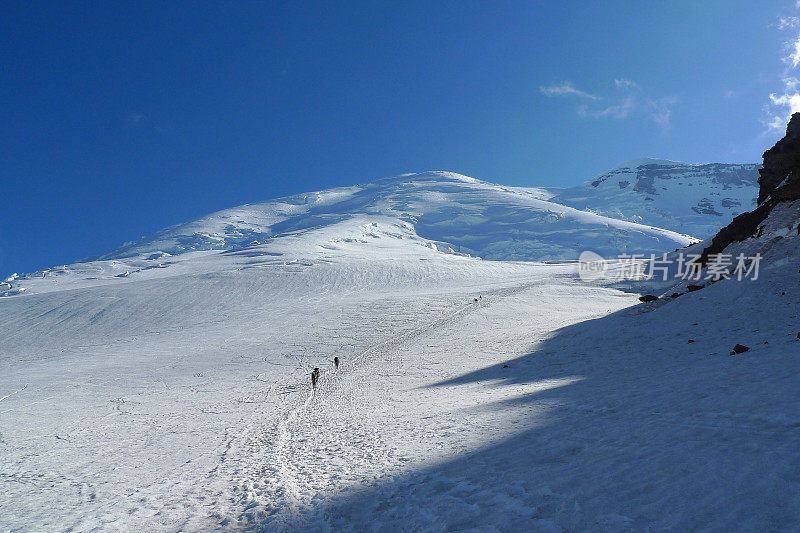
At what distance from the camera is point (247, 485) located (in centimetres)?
768

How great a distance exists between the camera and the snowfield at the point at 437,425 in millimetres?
5172

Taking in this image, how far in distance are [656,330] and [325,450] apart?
17149 mm

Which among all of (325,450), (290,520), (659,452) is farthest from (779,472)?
(325,450)

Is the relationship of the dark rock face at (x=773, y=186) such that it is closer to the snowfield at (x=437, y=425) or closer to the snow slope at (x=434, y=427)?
the snowfield at (x=437, y=425)

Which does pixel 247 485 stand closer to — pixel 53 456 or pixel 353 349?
pixel 53 456

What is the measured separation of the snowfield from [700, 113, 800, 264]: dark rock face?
585cm

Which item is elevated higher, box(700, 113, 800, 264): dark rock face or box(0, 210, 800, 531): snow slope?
box(700, 113, 800, 264): dark rock face

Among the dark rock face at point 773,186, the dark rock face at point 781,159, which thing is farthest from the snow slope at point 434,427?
the dark rock face at point 781,159

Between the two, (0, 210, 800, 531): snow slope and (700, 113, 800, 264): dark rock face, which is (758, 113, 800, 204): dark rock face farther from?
Result: (0, 210, 800, 531): snow slope

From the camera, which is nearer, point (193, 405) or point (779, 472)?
point (779, 472)

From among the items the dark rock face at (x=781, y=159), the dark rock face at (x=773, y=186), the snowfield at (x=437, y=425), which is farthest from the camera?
the dark rock face at (x=781, y=159)

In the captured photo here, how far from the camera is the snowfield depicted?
5172 mm

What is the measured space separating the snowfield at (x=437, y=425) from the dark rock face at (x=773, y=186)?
5.85m

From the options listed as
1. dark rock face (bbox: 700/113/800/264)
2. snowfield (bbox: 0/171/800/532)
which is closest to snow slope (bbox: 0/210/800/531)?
snowfield (bbox: 0/171/800/532)
